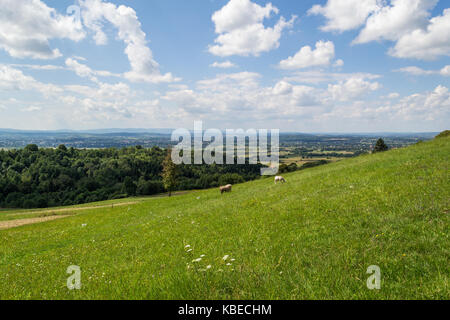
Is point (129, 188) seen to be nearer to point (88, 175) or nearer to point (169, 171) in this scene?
point (88, 175)

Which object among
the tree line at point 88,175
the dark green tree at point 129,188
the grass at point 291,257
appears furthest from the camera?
the dark green tree at point 129,188

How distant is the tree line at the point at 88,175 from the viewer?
385 ft

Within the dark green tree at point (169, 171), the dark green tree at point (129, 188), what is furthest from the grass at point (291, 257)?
the dark green tree at point (129, 188)

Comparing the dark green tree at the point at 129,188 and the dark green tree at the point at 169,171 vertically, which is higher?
the dark green tree at the point at 169,171

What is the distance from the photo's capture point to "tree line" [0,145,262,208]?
4626 inches

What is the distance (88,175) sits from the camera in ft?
495

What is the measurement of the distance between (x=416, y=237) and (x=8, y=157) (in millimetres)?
214253

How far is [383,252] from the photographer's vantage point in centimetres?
673

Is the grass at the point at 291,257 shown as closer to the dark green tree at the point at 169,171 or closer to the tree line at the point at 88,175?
the dark green tree at the point at 169,171

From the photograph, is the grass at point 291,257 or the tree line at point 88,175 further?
the tree line at point 88,175

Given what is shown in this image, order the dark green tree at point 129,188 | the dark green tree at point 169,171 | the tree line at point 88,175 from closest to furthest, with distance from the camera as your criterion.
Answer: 1. the dark green tree at point 169,171
2. the tree line at point 88,175
3. the dark green tree at point 129,188

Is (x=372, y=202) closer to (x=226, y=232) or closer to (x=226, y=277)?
(x=226, y=232)

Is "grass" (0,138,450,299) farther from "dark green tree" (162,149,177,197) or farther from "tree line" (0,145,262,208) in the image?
"tree line" (0,145,262,208)

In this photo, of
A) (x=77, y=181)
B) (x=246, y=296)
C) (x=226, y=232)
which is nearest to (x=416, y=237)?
(x=246, y=296)
